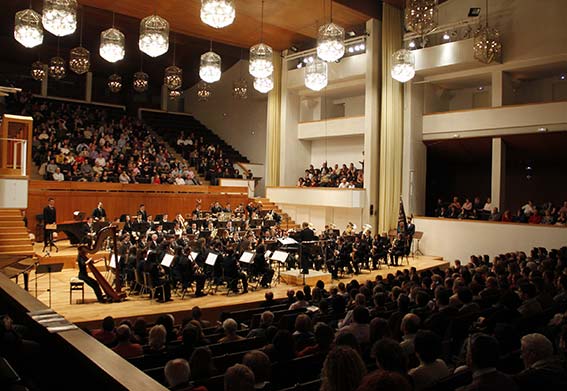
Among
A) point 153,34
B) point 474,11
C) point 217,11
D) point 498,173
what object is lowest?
point 498,173

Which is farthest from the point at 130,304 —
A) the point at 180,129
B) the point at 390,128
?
the point at 180,129

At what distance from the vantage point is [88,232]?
11977 millimetres

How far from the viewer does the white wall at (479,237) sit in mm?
13188

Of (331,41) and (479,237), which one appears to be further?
(479,237)

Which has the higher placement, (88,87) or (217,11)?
(88,87)

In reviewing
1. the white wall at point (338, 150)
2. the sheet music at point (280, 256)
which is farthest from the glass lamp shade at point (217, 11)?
the white wall at point (338, 150)

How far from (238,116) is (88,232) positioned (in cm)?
1395

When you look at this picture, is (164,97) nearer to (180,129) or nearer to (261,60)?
(180,129)

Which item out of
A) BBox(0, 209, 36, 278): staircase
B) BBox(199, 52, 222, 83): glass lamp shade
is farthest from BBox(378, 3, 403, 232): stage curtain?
BBox(0, 209, 36, 278): staircase

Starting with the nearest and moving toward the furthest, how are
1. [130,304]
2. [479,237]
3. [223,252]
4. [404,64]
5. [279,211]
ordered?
[130,304] < [223,252] < [404,64] < [479,237] < [279,211]

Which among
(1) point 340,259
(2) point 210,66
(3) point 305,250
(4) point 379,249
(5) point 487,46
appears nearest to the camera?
(2) point 210,66

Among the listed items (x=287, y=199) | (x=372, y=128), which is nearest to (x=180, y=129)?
(x=287, y=199)

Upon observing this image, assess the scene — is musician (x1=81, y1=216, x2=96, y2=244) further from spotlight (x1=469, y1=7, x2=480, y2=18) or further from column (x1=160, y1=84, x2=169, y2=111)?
column (x1=160, y1=84, x2=169, y2=111)

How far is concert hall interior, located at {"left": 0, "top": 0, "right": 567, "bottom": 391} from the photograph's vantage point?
3961 millimetres
